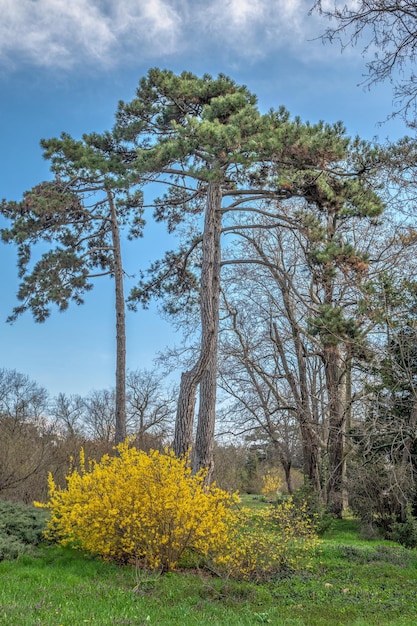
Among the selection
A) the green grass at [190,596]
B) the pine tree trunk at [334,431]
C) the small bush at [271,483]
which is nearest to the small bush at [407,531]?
the pine tree trunk at [334,431]

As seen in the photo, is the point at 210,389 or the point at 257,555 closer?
the point at 257,555

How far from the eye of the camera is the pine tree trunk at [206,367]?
11.9m

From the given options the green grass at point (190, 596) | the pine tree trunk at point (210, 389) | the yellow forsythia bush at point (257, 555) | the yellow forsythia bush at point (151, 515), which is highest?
the pine tree trunk at point (210, 389)

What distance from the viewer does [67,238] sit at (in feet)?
56.2

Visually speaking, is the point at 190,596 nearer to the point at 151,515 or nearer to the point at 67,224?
the point at 151,515

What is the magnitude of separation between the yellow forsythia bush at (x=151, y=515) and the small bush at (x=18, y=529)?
1048 mm

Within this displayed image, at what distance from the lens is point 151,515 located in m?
8.10

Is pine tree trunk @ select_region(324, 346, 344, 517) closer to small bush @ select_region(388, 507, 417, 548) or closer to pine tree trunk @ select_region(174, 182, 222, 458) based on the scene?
small bush @ select_region(388, 507, 417, 548)

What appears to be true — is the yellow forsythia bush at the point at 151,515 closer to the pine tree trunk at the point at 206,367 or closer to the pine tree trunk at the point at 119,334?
the pine tree trunk at the point at 206,367

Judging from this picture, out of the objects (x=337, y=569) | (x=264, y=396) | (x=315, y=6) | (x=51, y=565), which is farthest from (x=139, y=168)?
(x=264, y=396)

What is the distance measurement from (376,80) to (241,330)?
1512 cm

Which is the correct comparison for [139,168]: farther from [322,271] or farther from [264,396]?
[264,396]

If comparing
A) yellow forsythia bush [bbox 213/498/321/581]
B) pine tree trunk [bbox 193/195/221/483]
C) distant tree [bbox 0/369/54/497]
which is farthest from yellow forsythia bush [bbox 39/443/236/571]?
distant tree [bbox 0/369/54/497]

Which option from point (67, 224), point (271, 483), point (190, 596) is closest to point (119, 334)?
point (67, 224)
